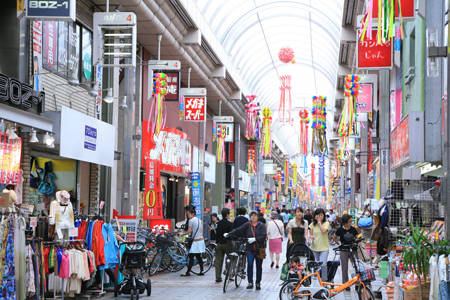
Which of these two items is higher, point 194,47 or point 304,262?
point 194,47

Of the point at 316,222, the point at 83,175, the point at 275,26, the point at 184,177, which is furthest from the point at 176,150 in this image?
the point at 316,222

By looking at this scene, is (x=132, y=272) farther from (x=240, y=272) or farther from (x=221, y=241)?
(x=221, y=241)

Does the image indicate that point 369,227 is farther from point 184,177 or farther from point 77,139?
point 184,177

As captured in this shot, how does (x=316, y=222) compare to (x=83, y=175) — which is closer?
(x=316, y=222)

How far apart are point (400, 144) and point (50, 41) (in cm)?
824

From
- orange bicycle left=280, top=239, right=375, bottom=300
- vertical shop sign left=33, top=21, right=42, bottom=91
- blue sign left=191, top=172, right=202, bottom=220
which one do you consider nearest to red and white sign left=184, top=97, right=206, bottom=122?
blue sign left=191, top=172, right=202, bottom=220

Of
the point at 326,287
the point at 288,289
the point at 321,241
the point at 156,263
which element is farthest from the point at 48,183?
the point at 326,287

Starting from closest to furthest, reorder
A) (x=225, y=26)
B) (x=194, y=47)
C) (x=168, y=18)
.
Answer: (x=168, y=18)
(x=194, y=47)
(x=225, y=26)

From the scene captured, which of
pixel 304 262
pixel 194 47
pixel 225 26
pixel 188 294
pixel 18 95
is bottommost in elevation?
pixel 188 294

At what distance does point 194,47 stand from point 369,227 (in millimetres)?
10013

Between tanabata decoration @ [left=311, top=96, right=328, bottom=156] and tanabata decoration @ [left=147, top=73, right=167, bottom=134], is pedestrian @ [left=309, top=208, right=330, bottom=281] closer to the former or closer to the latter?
tanabata decoration @ [left=147, top=73, right=167, bottom=134]

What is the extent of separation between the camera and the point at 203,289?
1086cm

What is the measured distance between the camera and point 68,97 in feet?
42.8

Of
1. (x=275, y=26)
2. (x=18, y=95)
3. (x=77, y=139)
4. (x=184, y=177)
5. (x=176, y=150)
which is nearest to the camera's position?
(x=18, y=95)
